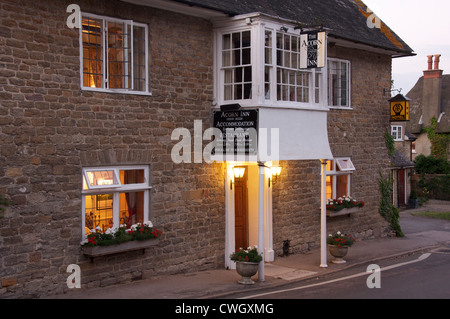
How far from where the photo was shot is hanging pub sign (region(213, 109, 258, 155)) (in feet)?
38.7

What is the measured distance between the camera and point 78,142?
33.5ft

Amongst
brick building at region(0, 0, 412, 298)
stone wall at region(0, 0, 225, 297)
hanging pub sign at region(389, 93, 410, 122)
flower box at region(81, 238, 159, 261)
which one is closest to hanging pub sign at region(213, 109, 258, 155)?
brick building at region(0, 0, 412, 298)

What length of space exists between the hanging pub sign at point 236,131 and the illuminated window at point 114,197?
2.02 m

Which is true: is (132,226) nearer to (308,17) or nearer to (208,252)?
(208,252)

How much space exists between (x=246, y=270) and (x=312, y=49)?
18.3 feet

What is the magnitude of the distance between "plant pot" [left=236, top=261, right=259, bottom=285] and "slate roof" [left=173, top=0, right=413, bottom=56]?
5.74 metres

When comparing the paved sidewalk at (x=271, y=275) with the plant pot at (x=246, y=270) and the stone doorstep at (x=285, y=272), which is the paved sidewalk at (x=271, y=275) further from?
the plant pot at (x=246, y=270)

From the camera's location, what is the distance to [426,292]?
10.5 m

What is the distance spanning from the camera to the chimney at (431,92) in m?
38.5

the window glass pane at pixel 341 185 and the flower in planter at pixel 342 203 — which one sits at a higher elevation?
the window glass pane at pixel 341 185

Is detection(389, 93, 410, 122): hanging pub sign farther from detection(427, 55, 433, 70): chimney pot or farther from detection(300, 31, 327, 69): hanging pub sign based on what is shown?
detection(427, 55, 433, 70): chimney pot

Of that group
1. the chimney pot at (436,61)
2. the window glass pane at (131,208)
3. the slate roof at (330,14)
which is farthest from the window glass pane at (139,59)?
the chimney pot at (436,61)

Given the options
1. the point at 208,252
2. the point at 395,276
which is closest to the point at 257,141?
the point at 208,252
